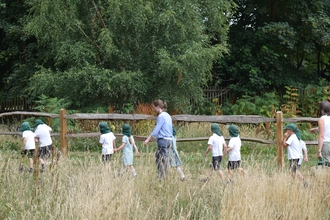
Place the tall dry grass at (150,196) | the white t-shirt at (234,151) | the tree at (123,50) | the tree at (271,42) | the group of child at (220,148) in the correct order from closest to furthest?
the tall dry grass at (150,196)
the group of child at (220,148)
the white t-shirt at (234,151)
the tree at (123,50)
the tree at (271,42)

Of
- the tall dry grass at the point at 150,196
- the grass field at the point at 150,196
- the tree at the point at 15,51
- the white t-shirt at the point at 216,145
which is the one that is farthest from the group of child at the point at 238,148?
the tree at the point at 15,51

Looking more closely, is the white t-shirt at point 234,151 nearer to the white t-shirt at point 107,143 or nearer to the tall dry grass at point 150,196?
the tall dry grass at point 150,196

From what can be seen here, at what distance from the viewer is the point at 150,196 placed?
22.7 ft

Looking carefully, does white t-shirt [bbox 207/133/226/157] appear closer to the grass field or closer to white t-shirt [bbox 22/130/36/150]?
the grass field

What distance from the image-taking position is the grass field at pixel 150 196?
6.07m

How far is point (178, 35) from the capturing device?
17109 mm

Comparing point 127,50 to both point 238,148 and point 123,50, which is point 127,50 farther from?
point 238,148

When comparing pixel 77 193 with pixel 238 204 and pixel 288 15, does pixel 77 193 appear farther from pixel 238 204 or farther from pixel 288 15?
pixel 288 15

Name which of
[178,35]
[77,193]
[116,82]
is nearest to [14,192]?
[77,193]

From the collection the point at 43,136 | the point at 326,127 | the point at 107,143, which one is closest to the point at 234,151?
the point at 326,127

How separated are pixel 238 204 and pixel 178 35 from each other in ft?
36.7

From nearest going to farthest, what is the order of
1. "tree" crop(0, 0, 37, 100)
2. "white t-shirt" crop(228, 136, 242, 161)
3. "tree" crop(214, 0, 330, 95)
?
"white t-shirt" crop(228, 136, 242, 161) → "tree" crop(0, 0, 37, 100) → "tree" crop(214, 0, 330, 95)

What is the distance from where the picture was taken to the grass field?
607 centimetres

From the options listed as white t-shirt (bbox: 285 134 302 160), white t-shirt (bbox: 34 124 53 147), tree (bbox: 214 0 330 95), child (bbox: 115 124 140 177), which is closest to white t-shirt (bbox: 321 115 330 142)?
white t-shirt (bbox: 285 134 302 160)
